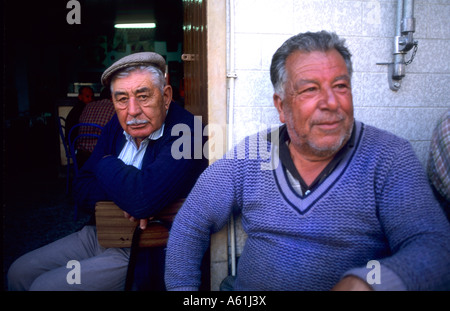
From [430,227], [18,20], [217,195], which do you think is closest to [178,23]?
[18,20]

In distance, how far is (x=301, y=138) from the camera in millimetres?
1544

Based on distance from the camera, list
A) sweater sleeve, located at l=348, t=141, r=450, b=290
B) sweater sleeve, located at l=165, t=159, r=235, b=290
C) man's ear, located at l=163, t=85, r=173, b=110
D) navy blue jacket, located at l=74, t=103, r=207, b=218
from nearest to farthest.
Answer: sweater sleeve, located at l=348, t=141, r=450, b=290, sweater sleeve, located at l=165, t=159, r=235, b=290, navy blue jacket, located at l=74, t=103, r=207, b=218, man's ear, located at l=163, t=85, r=173, b=110

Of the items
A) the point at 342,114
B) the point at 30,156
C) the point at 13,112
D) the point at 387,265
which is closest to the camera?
the point at 387,265

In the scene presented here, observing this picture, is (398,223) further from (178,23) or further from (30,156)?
(30,156)

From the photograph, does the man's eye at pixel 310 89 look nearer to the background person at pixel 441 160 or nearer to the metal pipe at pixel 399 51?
the background person at pixel 441 160

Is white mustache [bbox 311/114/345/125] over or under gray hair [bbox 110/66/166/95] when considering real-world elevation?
under

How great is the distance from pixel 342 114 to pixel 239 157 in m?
0.52

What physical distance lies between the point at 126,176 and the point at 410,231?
1366 millimetres

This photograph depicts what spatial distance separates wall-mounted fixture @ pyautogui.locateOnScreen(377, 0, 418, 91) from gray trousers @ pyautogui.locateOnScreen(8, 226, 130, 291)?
6.24 feet

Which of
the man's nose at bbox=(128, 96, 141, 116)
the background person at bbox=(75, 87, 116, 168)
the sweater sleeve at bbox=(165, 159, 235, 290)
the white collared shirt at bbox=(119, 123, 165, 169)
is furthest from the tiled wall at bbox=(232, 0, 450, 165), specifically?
the background person at bbox=(75, 87, 116, 168)

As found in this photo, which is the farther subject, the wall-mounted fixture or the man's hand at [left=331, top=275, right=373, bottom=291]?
the wall-mounted fixture

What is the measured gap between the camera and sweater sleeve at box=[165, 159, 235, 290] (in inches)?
63.9

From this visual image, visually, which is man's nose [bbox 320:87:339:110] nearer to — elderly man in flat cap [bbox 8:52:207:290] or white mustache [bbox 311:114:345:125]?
white mustache [bbox 311:114:345:125]

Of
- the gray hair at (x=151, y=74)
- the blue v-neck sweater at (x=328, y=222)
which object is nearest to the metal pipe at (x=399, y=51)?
the blue v-neck sweater at (x=328, y=222)
